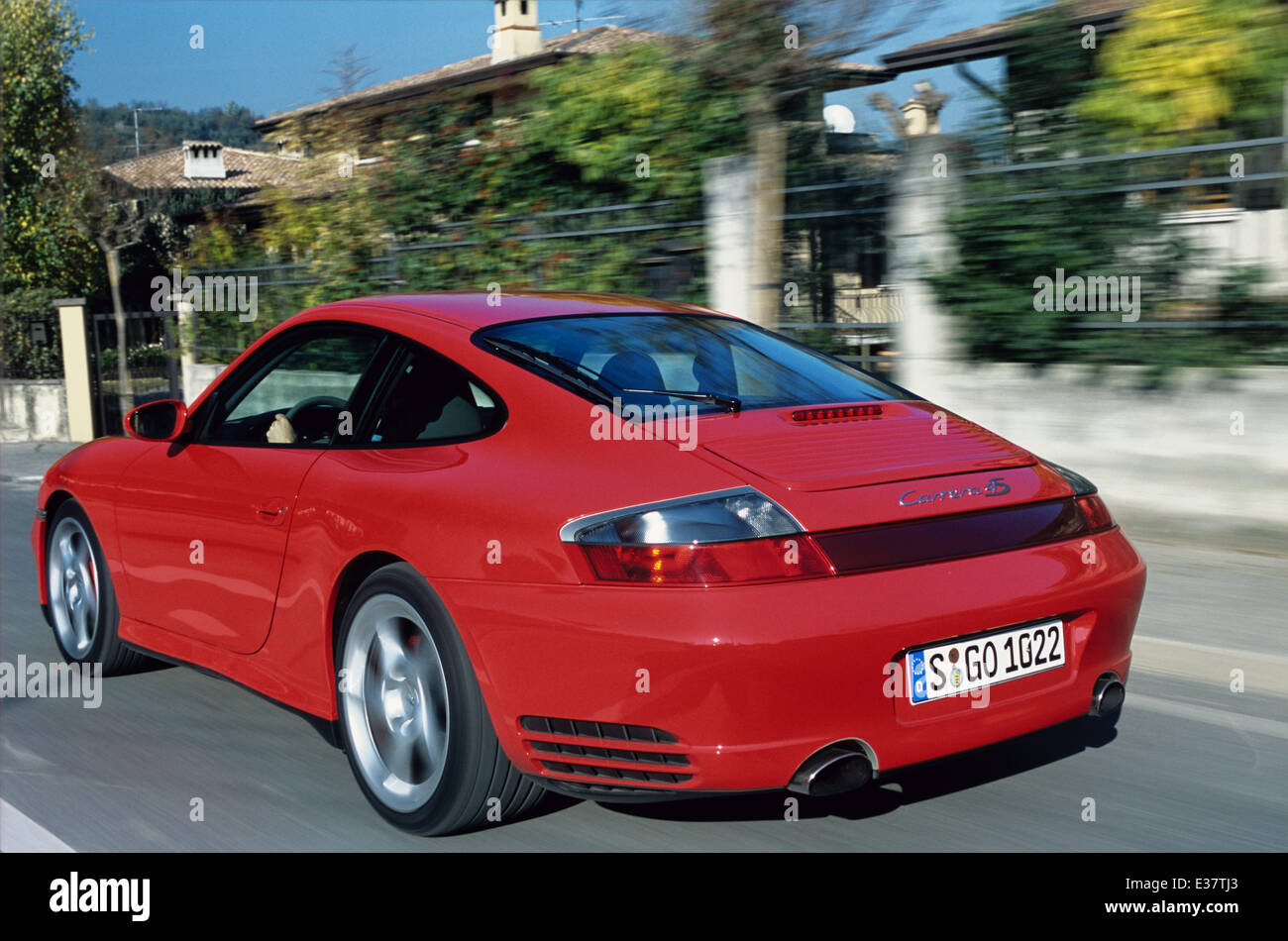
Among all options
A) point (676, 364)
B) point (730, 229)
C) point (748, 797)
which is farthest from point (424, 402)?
point (730, 229)

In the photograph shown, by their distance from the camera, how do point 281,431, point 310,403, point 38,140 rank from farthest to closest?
point 38,140 → point 310,403 → point 281,431

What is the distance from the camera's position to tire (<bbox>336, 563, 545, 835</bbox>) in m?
3.41

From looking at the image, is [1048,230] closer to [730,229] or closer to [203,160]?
[730,229]

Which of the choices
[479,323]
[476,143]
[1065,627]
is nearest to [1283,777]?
[1065,627]

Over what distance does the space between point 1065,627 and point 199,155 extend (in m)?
58.4

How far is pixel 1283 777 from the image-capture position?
3998mm

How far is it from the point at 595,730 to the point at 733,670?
390mm

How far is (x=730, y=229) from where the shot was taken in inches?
397

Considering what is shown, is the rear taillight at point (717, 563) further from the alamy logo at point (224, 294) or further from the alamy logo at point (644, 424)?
the alamy logo at point (224, 294)

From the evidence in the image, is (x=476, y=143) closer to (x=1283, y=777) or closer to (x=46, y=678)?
(x=46, y=678)

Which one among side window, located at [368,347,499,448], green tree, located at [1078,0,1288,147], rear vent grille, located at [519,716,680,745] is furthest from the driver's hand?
green tree, located at [1078,0,1288,147]

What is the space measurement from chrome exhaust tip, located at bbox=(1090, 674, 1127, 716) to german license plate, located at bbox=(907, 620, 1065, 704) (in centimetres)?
17
